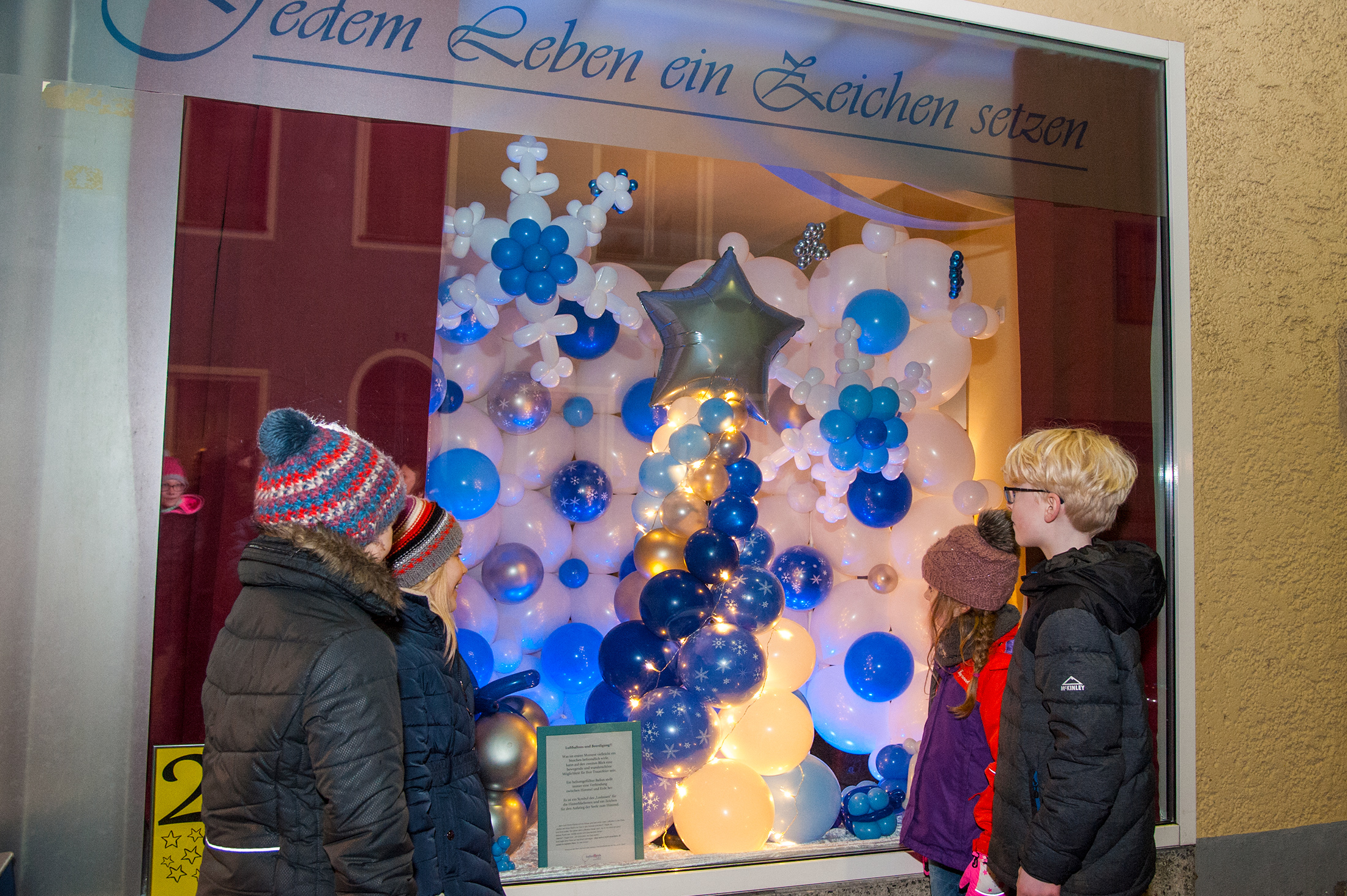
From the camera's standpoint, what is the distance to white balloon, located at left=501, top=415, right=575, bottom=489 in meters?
3.17

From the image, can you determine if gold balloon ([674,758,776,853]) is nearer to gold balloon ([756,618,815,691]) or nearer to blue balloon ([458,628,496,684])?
gold balloon ([756,618,815,691])

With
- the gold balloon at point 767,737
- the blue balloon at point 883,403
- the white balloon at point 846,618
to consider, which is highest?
the blue balloon at point 883,403

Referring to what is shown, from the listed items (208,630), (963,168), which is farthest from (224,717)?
(963,168)

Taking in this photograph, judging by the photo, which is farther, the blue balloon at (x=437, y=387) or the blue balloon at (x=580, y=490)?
the blue balloon at (x=580, y=490)

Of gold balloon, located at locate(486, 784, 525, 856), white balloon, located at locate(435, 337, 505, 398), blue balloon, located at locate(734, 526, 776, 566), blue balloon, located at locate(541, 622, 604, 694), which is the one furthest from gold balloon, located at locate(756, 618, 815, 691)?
white balloon, located at locate(435, 337, 505, 398)

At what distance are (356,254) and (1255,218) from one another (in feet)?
10.0

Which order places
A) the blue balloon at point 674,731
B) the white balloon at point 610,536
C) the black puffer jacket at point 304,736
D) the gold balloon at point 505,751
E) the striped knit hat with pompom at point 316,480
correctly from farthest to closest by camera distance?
the white balloon at point 610,536, the blue balloon at point 674,731, the gold balloon at point 505,751, the striped knit hat with pompom at point 316,480, the black puffer jacket at point 304,736

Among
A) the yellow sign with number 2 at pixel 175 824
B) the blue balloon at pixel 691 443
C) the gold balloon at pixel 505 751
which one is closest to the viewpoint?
the yellow sign with number 2 at pixel 175 824

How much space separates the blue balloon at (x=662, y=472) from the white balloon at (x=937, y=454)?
34.6 inches

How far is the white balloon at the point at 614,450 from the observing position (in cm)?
324

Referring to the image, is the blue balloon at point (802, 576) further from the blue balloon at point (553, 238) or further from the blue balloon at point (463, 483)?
the blue balloon at point (553, 238)

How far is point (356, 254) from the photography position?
2471 mm

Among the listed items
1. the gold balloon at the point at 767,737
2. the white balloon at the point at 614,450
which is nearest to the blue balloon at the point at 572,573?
the white balloon at the point at 614,450

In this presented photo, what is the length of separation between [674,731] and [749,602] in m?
0.46
